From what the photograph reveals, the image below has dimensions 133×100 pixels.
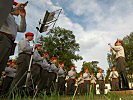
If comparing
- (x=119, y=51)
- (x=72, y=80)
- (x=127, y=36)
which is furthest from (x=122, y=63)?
(x=127, y=36)

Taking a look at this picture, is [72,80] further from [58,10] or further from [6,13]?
[6,13]

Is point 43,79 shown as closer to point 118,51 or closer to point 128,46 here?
point 118,51

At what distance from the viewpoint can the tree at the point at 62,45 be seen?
41.4 m

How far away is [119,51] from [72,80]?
23.3ft

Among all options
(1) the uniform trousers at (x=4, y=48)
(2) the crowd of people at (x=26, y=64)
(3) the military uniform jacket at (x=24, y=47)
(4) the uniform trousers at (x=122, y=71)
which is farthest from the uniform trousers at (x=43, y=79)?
(1) the uniform trousers at (x=4, y=48)

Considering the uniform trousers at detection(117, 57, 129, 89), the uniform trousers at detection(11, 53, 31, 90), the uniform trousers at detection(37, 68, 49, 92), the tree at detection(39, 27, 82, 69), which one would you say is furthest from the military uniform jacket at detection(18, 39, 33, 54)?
the tree at detection(39, 27, 82, 69)

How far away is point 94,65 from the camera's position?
6919cm

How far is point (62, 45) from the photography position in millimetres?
44719

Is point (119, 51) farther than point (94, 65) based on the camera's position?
No

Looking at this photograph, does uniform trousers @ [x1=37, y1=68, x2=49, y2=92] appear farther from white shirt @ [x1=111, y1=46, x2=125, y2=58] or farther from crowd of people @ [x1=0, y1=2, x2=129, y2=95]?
white shirt @ [x1=111, y1=46, x2=125, y2=58]

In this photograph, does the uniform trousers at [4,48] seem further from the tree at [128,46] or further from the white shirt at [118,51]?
the tree at [128,46]

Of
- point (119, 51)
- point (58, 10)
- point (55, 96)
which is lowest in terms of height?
point (55, 96)

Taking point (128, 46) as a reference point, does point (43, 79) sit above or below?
below

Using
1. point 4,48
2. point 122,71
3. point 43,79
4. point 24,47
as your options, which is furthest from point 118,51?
point 4,48
